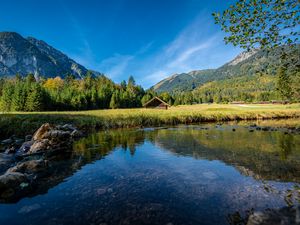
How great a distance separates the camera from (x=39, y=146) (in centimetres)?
1652

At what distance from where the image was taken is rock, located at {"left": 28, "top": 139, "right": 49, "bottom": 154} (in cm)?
1586

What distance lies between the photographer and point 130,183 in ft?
30.6

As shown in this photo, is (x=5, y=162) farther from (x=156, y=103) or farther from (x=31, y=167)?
(x=156, y=103)

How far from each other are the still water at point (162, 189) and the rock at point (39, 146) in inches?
144

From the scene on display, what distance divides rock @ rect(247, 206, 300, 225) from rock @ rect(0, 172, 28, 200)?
881 cm

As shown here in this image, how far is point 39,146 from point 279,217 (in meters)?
17.0

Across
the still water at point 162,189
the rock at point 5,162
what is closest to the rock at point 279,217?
the still water at point 162,189

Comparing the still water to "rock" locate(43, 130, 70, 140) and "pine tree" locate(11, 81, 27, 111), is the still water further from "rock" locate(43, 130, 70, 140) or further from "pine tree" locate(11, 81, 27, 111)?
"pine tree" locate(11, 81, 27, 111)

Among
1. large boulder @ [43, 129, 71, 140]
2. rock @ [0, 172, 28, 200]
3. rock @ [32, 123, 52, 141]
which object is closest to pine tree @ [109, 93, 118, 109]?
rock @ [32, 123, 52, 141]

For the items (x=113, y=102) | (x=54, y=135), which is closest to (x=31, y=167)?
(x=54, y=135)

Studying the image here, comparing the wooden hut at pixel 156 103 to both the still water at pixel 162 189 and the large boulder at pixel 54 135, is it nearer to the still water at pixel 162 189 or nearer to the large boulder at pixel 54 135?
the large boulder at pixel 54 135

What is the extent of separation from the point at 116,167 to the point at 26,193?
482 centimetres

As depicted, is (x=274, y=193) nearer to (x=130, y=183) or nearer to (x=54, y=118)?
(x=130, y=183)

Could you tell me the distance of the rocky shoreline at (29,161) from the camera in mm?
8555
